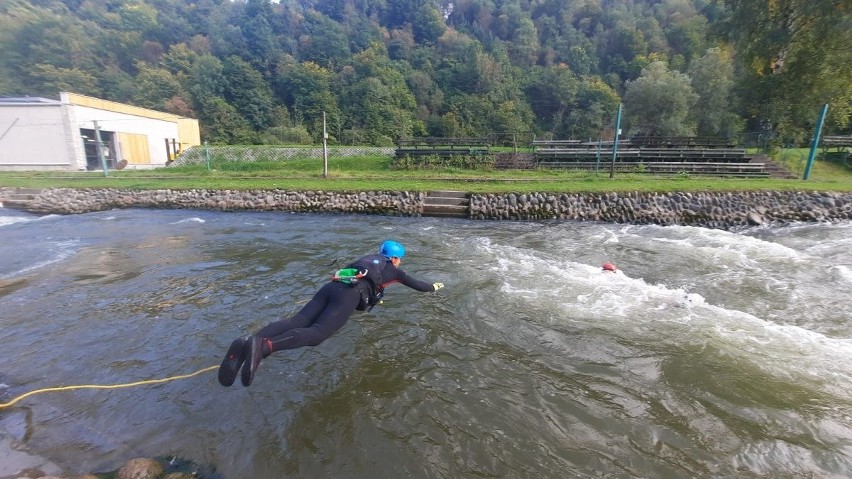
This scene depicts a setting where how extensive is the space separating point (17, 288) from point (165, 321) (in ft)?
13.9

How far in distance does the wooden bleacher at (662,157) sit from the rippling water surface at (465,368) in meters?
11.8

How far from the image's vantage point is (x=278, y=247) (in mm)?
11148

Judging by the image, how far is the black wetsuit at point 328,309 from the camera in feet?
14.5

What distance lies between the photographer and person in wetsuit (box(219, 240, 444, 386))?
397 cm

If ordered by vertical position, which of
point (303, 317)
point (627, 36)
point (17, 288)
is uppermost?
point (627, 36)

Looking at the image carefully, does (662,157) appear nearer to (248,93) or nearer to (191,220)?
(191,220)

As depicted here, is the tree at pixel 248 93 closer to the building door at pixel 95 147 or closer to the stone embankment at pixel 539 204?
the building door at pixel 95 147

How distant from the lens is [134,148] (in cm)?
2942

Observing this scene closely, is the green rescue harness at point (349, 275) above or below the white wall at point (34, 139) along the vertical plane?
below

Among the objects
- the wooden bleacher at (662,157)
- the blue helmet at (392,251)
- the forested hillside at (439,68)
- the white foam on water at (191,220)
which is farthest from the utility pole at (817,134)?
→ the white foam on water at (191,220)

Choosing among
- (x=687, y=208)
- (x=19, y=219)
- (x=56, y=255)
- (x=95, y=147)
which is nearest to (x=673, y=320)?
(x=687, y=208)

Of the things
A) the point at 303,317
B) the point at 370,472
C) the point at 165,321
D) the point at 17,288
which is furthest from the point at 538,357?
the point at 17,288

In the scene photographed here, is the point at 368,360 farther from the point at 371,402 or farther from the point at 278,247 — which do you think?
the point at 278,247

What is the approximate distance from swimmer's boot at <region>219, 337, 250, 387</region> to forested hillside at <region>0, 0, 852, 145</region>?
27176mm
